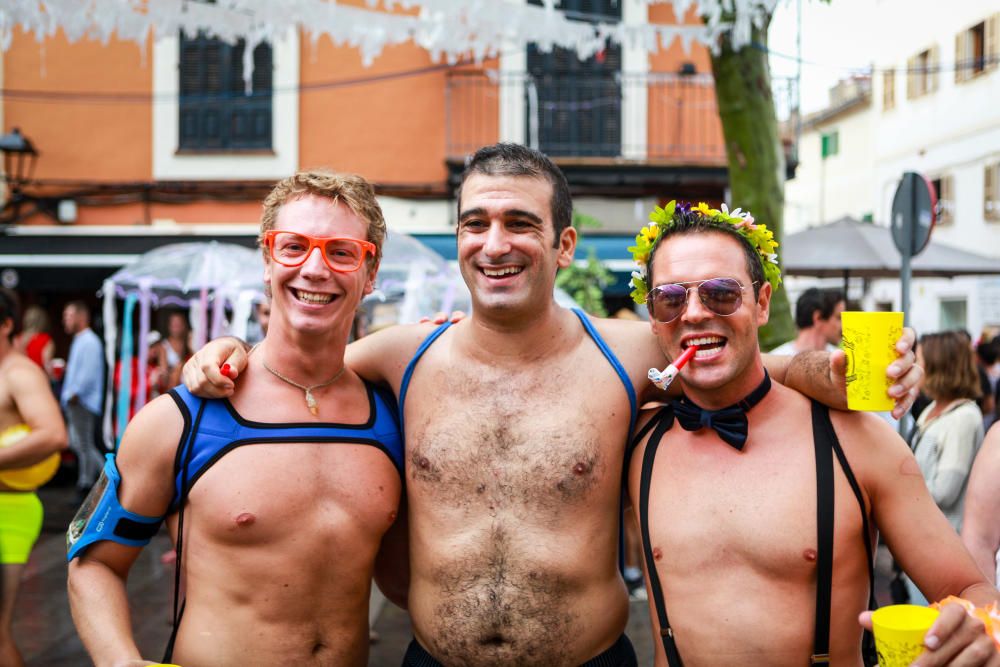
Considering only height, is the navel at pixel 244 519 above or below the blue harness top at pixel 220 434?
below

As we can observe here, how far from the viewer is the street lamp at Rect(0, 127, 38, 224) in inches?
473

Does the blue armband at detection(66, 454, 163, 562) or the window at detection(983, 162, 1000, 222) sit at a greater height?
the window at detection(983, 162, 1000, 222)

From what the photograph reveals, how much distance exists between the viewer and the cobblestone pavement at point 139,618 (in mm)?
5098

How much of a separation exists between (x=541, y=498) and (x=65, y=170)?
38.9 feet

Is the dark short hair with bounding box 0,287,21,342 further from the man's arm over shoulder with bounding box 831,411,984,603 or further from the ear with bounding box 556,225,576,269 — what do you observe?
the man's arm over shoulder with bounding box 831,411,984,603

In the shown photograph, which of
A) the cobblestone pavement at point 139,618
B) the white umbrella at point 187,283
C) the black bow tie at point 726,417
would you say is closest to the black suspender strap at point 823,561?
the black bow tie at point 726,417

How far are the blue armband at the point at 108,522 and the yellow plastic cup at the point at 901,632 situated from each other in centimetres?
185

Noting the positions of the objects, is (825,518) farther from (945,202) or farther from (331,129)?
(945,202)

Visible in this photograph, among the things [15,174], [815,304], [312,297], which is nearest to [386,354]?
[312,297]

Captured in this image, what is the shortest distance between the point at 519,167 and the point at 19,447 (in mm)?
2530

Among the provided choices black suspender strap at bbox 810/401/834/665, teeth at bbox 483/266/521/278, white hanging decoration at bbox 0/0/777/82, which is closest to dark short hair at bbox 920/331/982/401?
white hanging decoration at bbox 0/0/777/82

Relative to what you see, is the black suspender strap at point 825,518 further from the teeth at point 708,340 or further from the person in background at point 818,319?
the person in background at point 818,319

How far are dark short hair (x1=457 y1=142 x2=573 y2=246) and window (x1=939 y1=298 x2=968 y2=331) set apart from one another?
62.8 ft

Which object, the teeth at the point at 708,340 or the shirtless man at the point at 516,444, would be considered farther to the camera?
the shirtless man at the point at 516,444
